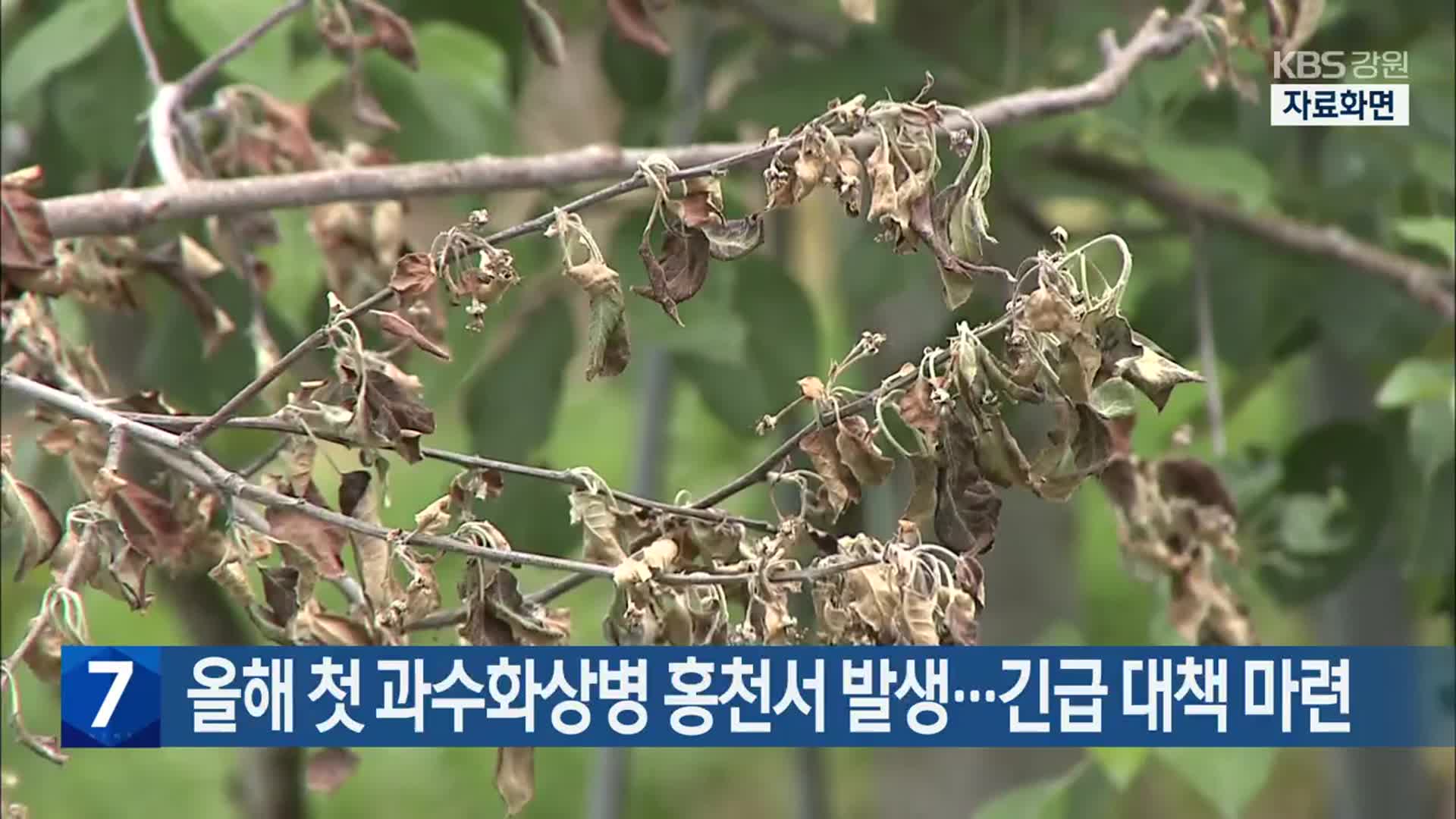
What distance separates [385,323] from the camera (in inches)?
25.7

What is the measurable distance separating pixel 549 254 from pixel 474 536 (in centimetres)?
55

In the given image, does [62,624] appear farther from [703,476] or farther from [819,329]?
[703,476]

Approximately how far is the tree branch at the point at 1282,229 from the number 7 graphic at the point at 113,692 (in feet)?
2.39

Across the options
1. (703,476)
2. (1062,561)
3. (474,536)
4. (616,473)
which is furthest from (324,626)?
(616,473)

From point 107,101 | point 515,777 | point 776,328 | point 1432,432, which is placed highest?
point 107,101

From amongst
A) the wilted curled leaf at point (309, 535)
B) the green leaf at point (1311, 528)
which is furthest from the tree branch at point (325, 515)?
the green leaf at point (1311, 528)

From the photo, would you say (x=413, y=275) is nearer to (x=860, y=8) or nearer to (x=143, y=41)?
(x=860, y=8)

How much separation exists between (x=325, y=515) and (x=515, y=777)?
13 centimetres

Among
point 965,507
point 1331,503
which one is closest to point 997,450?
point 965,507

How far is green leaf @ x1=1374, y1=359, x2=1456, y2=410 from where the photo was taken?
0.96 metres

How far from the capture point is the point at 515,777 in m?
0.71

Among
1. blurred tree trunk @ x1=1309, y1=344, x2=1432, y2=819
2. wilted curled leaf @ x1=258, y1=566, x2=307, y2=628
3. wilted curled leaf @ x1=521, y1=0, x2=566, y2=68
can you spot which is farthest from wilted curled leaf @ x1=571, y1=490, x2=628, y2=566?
blurred tree trunk @ x1=1309, y1=344, x2=1432, y2=819

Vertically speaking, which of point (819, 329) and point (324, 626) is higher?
point (819, 329)

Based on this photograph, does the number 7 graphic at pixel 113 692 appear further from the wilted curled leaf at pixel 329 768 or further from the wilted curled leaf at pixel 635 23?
the wilted curled leaf at pixel 635 23
